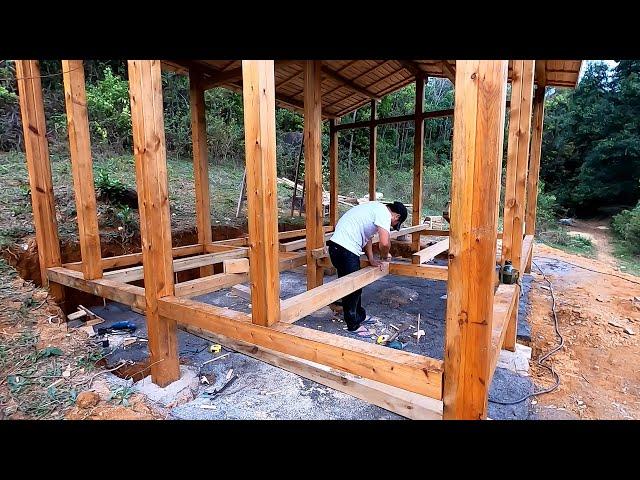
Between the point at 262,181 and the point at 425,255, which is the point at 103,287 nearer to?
the point at 262,181

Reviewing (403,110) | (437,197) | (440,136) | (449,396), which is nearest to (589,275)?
(449,396)

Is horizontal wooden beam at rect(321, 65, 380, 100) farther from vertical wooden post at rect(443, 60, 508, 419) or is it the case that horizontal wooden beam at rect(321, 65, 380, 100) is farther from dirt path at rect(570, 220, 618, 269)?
dirt path at rect(570, 220, 618, 269)

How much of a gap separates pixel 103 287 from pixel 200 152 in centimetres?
290

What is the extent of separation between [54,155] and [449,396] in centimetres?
1057

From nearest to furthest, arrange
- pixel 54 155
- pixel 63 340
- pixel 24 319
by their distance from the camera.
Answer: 1. pixel 63 340
2. pixel 24 319
3. pixel 54 155

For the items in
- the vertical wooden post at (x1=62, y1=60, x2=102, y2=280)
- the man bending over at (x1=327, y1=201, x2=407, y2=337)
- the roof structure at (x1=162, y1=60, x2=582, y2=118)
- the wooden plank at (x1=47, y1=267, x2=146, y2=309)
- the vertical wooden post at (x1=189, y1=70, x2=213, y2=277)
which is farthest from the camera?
the vertical wooden post at (x1=189, y1=70, x2=213, y2=277)

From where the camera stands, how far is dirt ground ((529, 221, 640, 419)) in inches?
125

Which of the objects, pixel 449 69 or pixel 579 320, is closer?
pixel 579 320

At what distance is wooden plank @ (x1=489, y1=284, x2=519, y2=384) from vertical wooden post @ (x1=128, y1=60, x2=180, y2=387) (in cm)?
243

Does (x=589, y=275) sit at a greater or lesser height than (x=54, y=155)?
lesser

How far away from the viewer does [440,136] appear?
24.5 metres

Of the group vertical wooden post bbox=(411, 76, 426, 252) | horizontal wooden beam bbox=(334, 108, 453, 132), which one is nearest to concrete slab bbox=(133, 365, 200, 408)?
vertical wooden post bbox=(411, 76, 426, 252)

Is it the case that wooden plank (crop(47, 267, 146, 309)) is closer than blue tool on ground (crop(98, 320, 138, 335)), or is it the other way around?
wooden plank (crop(47, 267, 146, 309))
